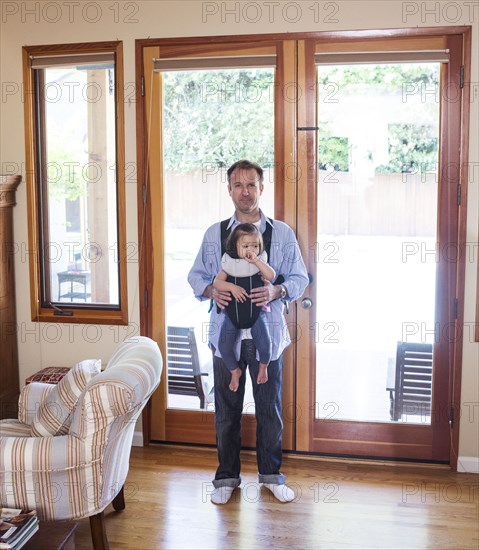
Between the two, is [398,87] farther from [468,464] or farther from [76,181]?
[468,464]

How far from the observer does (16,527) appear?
230 cm

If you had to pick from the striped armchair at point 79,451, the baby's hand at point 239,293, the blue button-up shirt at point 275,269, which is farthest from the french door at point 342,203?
the striped armchair at point 79,451

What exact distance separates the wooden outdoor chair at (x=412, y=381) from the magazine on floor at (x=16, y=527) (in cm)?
210

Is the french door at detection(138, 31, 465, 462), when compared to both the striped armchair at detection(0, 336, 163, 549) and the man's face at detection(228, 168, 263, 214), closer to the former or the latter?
the man's face at detection(228, 168, 263, 214)

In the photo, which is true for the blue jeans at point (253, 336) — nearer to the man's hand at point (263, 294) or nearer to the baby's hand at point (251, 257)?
the man's hand at point (263, 294)

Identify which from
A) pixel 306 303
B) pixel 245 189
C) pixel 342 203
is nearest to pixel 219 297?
pixel 245 189

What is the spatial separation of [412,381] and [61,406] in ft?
6.35

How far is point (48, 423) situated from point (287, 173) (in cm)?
181

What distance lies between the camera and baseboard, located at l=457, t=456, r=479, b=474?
12.0 ft

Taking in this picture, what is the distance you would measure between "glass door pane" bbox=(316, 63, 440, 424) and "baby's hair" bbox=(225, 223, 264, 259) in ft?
1.94

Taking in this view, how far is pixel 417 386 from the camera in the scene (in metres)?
3.75

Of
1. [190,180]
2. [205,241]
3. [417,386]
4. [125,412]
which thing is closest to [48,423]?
[125,412]

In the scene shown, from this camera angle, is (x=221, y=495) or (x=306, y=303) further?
(x=306, y=303)

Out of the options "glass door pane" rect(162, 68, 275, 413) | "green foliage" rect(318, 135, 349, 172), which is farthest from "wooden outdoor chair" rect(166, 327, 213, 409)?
"green foliage" rect(318, 135, 349, 172)
